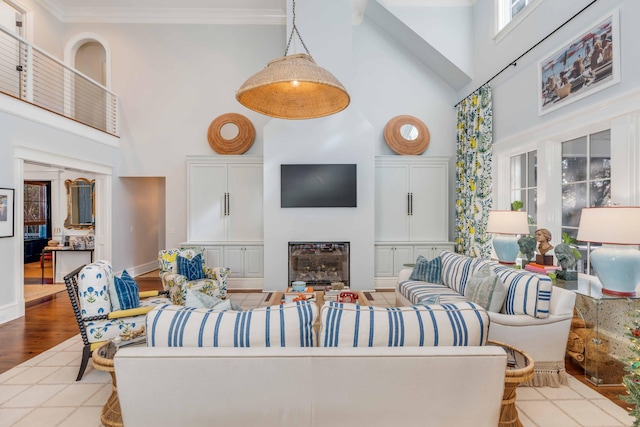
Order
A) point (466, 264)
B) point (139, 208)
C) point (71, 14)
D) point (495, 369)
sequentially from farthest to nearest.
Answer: point (139, 208)
point (71, 14)
point (466, 264)
point (495, 369)

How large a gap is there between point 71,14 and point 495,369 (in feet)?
27.8

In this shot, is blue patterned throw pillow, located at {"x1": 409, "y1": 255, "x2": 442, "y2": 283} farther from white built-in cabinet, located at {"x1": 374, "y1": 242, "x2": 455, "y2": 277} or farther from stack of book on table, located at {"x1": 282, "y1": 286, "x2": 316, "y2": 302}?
white built-in cabinet, located at {"x1": 374, "y1": 242, "x2": 455, "y2": 277}

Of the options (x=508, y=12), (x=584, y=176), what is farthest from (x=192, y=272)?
(x=508, y=12)

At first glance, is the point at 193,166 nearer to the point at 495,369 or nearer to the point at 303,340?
the point at 303,340

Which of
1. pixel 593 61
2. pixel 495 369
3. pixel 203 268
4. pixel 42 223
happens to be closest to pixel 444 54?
pixel 593 61

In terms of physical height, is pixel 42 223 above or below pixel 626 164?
below

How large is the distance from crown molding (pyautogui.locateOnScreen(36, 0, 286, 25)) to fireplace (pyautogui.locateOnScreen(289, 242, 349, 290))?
427 centimetres

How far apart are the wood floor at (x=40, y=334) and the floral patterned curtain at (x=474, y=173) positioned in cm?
243

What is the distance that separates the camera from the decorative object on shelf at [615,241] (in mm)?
2447

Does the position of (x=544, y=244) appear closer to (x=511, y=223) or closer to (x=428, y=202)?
(x=511, y=223)

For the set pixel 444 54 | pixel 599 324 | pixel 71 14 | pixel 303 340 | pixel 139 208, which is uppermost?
pixel 71 14

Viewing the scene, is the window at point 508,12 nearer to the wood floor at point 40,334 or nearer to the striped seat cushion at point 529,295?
the striped seat cushion at point 529,295

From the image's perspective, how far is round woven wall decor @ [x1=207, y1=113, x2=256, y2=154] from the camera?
6289mm

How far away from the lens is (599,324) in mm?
2643
